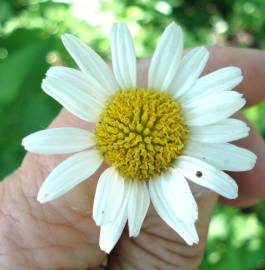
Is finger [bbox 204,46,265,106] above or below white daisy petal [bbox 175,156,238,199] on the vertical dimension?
above

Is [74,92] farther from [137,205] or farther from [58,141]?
[137,205]

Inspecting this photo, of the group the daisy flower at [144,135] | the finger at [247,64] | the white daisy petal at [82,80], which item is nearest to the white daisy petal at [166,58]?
the daisy flower at [144,135]

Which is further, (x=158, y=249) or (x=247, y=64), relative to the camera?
(x=247, y=64)

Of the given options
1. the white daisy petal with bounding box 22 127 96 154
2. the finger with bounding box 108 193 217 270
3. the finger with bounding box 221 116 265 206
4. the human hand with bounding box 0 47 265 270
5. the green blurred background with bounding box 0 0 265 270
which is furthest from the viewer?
the green blurred background with bounding box 0 0 265 270

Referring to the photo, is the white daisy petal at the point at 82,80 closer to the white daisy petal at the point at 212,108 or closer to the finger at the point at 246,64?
the white daisy petal at the point at 212,108

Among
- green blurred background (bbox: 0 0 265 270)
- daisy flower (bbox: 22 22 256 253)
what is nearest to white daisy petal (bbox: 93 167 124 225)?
daisy flower (bbox: 22 22 256 253)

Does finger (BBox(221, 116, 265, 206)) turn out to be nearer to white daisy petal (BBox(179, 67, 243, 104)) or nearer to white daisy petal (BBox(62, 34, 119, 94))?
white daisy petal (BBox(179, 67, 243, 104))

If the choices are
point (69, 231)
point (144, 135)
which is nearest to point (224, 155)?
point (144, 135)
